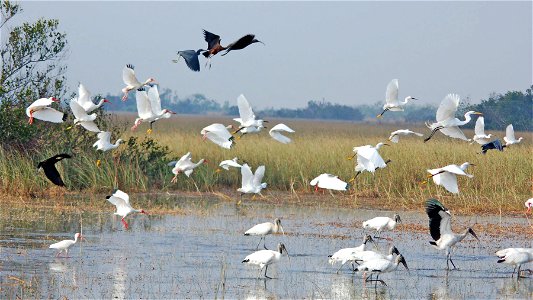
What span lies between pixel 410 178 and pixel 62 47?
26.2 ft

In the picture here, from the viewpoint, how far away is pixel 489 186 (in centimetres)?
1842

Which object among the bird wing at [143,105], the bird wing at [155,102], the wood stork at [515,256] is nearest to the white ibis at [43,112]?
the bird wing at [143,105]

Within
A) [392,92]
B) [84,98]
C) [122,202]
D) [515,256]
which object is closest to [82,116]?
[84,98]

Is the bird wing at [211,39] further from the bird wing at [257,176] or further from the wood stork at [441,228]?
the bird wing at [257,176]

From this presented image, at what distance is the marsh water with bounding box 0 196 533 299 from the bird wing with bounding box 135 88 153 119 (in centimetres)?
166

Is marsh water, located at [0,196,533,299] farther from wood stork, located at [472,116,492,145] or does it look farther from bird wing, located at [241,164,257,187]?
wood stork, located at [472,116,492,145]

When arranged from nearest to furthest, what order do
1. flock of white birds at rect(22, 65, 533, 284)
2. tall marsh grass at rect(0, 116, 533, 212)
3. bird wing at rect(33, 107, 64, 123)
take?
flock of white birds at rect(22, 65, 533, 284), bird wing at rect(33, 107, 64, 123), tall marsh grass at rect(0, 116, 533, 212)

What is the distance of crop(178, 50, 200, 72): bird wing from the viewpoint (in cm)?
1288

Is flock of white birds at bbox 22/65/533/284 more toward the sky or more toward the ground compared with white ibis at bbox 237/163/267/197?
more toward the sky

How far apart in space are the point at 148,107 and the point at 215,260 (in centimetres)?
440

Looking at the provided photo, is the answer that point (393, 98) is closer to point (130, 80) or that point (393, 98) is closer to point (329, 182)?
point (329, 182)

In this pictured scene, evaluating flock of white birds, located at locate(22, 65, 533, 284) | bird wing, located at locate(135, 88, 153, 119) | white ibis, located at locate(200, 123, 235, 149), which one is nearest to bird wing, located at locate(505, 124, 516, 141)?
flock of white birds, located at locate(22, 65, 533, 284)

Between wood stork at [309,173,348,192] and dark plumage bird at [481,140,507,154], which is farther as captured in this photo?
dark plumage bird at [481,140,507,154]

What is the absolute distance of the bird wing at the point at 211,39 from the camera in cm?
1197
